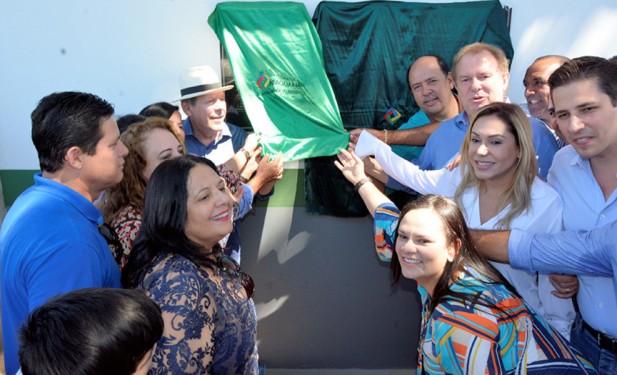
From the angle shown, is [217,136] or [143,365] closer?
[143,365]

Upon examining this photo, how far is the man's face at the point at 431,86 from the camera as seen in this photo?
3.46 metres

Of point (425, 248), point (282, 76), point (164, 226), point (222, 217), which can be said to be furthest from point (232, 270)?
point (282, 76)

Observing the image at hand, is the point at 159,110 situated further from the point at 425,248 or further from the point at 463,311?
the point at 463,311

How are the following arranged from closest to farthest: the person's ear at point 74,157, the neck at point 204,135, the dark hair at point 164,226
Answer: the dark hair at point 164,226 → the person's ear at point 74,157 → the neck at point 204,135

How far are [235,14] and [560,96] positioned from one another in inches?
86.8

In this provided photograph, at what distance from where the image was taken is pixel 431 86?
3.47 metres

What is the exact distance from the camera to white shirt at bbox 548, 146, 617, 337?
222 centimetres

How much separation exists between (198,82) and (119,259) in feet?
5.51

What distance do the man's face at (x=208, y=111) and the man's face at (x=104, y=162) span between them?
1349 mm

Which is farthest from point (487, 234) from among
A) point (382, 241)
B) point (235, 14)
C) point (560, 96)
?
point (235, 14)

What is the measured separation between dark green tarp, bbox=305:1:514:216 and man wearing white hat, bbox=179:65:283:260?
0.70 metres

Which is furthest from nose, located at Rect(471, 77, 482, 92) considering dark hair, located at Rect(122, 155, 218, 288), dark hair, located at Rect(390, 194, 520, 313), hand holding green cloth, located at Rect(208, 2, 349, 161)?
dark hair, located at Rect(122, 155, 218, 288)

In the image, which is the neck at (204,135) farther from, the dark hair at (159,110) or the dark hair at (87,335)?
the dark hair at (87,335)

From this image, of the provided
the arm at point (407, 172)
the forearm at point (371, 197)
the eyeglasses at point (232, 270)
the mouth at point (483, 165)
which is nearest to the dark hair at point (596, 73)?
the mouth at point (483, 165)
